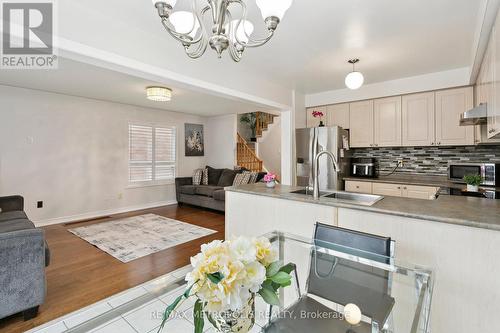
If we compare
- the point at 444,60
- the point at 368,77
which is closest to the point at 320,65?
the point at 368,77

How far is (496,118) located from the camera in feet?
6.27

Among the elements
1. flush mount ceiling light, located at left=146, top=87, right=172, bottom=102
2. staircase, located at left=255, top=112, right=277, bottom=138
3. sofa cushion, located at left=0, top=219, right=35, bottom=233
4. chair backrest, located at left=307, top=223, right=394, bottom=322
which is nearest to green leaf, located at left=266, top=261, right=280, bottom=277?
chair backrest, located at left=307, top=223, right=394, bottom=322

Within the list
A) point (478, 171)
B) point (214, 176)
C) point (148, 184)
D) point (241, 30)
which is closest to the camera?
point (241, 30)

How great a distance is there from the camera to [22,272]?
186 centimetres

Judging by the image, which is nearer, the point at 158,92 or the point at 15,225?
the point at 15,225

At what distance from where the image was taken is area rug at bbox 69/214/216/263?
3.30 meters

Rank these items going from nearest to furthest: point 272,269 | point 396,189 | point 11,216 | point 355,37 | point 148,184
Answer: point 272,269 < point 355,37 < point 11,216 < point 396,189 < point 148,184

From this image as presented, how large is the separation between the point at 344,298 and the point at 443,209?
96 centimetres

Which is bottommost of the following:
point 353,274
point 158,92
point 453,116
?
point 353,274

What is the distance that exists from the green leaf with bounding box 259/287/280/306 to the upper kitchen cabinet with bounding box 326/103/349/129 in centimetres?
432

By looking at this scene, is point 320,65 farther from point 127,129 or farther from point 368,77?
point 127,129

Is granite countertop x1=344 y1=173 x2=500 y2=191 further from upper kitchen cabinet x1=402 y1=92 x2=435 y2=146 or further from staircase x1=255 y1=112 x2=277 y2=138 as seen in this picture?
staircase x1=255 y1=112 x2=277 y2=138

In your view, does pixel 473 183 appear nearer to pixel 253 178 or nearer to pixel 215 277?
pixel 215 277

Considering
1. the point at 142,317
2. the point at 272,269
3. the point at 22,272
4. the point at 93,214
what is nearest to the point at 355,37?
the point at 272,269
